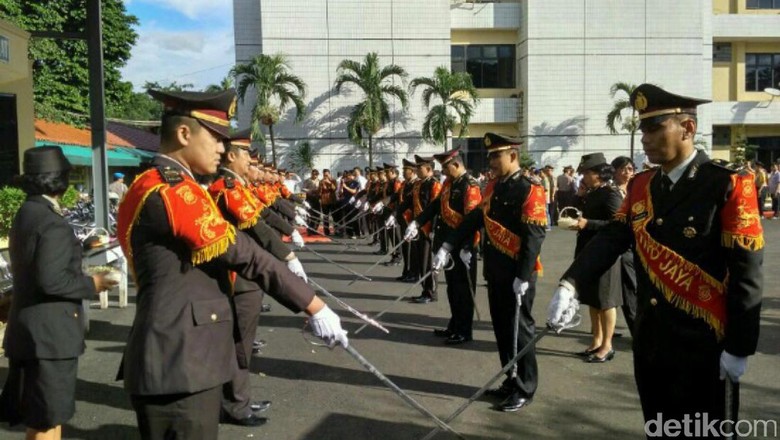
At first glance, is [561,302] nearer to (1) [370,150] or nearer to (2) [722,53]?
(1) [370,150]

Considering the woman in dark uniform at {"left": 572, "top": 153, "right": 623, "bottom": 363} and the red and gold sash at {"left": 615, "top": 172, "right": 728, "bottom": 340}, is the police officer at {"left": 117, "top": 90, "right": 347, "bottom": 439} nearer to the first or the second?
the red and gold sash at {"left": 615, "top": 172, "right": 728, "bottom": 340}

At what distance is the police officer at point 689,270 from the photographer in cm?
285

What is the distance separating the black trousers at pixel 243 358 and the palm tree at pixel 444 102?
2062cm

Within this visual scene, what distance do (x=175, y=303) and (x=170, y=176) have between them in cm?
51

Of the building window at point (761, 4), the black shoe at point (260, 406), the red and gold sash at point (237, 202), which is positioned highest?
the building window at point (761, 4)

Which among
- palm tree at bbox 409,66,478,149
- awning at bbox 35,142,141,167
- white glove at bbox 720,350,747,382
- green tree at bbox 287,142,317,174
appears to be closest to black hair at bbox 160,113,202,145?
white glove at bbox 720,350,747,382

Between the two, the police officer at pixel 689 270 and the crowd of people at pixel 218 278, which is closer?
the crowd of people at pixel 218 278

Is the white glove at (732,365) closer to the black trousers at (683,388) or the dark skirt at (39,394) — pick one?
the black trousers at (683,388)

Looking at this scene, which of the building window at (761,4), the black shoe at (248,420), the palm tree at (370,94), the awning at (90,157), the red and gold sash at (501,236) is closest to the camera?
the black shoe at (248,420)

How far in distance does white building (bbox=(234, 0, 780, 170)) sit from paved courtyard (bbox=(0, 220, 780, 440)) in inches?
785

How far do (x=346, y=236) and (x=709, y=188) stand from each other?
17102mm

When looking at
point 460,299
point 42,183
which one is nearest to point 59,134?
point 460,299

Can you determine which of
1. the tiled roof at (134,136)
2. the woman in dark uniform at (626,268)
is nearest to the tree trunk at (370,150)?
the tiled roof at (134,136)

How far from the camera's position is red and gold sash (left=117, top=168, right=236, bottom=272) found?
99.3 inches
